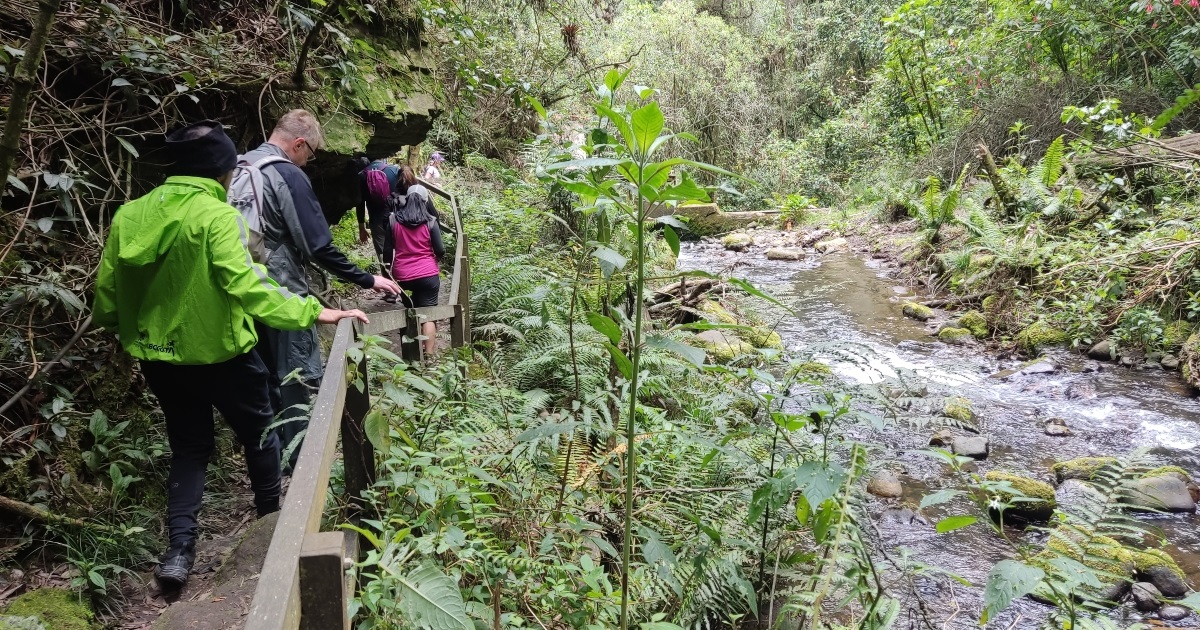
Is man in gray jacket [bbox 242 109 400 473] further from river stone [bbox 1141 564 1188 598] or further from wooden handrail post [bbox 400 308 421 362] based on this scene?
river stone [bbox 1141 564 1188 598]

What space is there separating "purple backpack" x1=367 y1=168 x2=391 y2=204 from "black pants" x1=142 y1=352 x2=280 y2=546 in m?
3.12

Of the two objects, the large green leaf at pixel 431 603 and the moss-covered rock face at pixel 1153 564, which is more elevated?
the large green leaf at pixel 431 603

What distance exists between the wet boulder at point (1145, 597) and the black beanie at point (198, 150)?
5.49 metres

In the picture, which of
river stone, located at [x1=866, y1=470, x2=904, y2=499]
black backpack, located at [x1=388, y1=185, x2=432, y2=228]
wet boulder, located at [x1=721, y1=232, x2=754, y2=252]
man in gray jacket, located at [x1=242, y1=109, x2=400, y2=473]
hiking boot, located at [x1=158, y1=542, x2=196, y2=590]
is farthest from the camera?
wet boulder, located at [x1=721, y1=232, x2=754, y2=252]

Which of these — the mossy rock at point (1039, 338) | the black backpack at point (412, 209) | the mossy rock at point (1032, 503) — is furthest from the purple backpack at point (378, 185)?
the mossy rock at point (1039, 338)

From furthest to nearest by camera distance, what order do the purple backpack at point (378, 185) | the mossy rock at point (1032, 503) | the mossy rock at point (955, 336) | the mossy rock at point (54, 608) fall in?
the mossy rock at point (955, 336) → the purple backpack at point (378, 185) → the mossy rock at point (1032, 503) → the mossy rock at point (54, 608)

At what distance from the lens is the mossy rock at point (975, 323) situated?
8.99m

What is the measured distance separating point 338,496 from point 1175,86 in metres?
13.9

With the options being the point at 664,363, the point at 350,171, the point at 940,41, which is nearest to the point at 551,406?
the point at 664,363

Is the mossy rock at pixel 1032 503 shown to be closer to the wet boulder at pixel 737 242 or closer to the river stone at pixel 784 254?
the river stone at pixel 784 254

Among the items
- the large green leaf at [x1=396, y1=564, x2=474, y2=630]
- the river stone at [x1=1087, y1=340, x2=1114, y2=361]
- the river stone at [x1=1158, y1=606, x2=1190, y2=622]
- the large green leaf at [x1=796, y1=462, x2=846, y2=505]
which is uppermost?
the large green leaf at [x1=796, y1=462, x2=846, y2=505]

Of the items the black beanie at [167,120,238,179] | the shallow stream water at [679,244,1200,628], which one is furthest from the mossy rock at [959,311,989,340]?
the black beanie at [167,120,238,179]

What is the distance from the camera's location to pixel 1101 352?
7.77 meters

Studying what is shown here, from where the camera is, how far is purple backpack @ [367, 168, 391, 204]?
5.65 m
